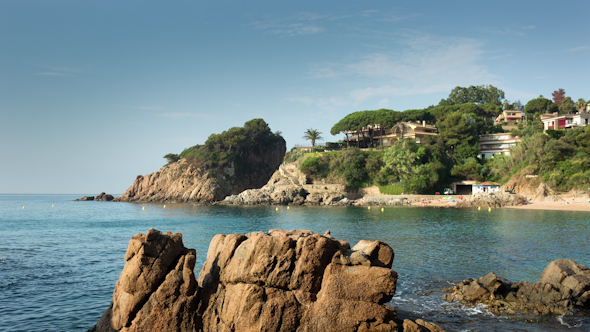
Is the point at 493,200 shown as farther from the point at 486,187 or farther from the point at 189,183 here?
the point at 189,183

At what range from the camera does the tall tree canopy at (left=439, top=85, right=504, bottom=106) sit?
11131 centimetres

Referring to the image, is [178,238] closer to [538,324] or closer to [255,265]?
[255,265]

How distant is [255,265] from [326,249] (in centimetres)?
195

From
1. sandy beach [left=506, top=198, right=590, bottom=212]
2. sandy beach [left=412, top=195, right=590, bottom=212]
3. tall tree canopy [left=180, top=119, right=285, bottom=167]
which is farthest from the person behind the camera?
tall tree canopy [left=180, top=119, right=285, bottom=167]

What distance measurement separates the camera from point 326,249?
10.0 metres

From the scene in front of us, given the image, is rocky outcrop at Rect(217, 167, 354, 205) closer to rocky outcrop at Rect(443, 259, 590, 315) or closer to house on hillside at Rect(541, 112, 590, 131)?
house on hillside at Rect(541, 112, 590, 131)

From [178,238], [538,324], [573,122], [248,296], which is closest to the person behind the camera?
[248,296]

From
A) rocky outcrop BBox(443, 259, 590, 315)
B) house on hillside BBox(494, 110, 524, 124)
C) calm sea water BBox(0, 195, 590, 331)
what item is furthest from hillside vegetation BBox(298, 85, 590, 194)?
rocky outcrop BBox(443, 259, 590, 315)

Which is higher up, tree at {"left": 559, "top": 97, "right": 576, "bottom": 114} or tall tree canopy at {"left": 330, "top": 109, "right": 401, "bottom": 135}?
tree at {"left": 559, "top": 97, "right": 576, "bottom": 114}

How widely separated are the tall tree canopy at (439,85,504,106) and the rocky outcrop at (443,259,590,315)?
349ft

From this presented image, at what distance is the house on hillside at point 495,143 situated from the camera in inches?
3036

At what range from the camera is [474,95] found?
112 meters

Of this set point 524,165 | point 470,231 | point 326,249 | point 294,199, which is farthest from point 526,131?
point 326,249

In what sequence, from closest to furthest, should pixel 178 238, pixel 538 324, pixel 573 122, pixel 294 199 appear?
pixel 178 238 → pixel 538 324 → pixel 294 199 → pixel 573 122
